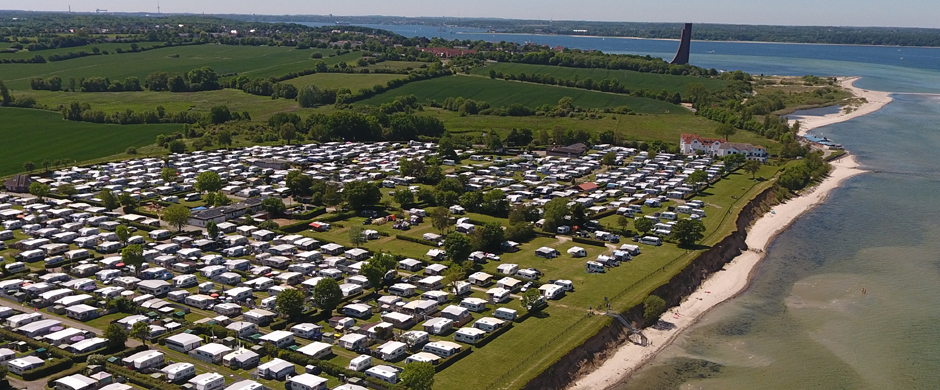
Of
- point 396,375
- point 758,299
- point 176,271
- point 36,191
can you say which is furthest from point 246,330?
point 36,191

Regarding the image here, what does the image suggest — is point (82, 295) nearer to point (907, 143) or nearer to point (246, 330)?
point (246, 330)

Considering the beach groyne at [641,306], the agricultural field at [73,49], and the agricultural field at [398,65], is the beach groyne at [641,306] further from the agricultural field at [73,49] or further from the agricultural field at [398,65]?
the agricultural field at [73,49]

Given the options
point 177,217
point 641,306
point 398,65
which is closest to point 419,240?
point 641,306

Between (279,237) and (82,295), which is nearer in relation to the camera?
(82,295)

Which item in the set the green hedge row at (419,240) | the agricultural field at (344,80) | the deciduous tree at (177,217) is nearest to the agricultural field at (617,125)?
the agricultural field at (344,80)

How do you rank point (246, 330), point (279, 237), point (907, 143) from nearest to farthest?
point (246, 330)
point (279, 237)
point (907, 143)

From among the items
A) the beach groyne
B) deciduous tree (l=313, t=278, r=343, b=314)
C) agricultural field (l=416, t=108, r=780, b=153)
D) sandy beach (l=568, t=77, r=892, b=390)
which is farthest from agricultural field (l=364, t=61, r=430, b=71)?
deciduous tree (l=313, t=278, r=343, b=314)
